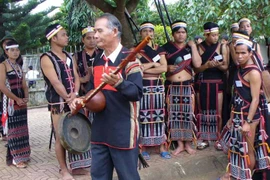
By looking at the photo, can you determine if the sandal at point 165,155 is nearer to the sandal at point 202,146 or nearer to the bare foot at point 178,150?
the bare foot at point 178,150

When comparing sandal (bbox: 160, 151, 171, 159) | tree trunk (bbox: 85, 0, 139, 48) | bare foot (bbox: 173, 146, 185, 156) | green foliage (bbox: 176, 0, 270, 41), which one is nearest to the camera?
sandal (bbox: 160, 151, 171, 159)

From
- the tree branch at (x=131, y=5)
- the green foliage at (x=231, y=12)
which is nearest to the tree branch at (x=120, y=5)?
the tree branch at (x=131, y=5)

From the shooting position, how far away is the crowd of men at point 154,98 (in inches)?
117

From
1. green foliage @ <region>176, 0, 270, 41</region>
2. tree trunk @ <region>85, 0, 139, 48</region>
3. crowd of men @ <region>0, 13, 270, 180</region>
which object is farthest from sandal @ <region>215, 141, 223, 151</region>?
green foliage @ <region>176, 0, 270, 41</region>

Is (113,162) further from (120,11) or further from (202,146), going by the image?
(120,11)

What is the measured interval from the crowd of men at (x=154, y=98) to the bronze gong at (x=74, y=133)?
198mm

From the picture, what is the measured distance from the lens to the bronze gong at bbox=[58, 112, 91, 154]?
3.42 metres

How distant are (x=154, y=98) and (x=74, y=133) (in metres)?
1.75

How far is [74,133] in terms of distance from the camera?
353cm

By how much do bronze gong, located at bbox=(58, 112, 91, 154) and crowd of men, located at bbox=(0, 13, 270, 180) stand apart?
20 centimetres

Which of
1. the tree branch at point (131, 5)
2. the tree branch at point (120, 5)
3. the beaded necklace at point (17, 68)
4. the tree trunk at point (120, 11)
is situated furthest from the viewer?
the tree branch at point (131, 5)

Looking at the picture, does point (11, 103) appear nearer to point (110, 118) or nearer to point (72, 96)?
point (72, 96)

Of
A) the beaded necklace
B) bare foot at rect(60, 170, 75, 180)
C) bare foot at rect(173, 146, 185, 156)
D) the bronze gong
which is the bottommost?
bare foot at rect(60, 170, 75, 180)

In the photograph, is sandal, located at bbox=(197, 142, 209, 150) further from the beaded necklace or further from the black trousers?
the beaded necklace
